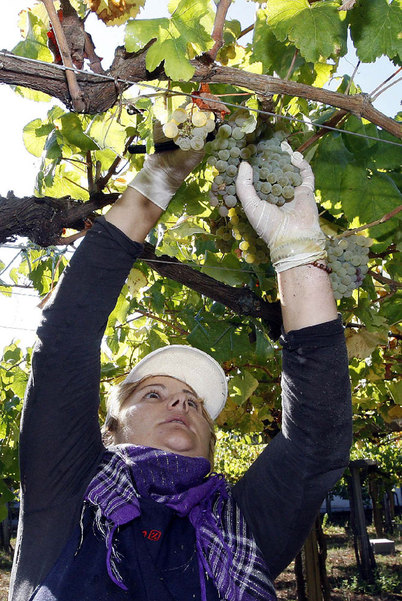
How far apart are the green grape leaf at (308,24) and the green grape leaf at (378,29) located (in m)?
0.08

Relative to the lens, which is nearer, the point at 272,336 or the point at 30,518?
the point at 30,518

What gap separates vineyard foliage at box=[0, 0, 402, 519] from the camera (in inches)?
66.9

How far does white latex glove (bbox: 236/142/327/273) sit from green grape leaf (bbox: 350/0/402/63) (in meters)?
0.37

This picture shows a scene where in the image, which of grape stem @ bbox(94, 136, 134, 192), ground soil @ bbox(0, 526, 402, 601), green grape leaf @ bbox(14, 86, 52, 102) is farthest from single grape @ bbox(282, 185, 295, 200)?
ground soil @ bbox(0, 526, 402, 601)

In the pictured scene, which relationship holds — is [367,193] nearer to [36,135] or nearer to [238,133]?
[238,133]

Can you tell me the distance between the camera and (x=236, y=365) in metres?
4.29

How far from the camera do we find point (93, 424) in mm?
1645

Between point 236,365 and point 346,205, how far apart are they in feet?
6.89

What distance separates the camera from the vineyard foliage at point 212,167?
1700 mm

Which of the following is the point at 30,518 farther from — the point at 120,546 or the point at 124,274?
the point at 124,274

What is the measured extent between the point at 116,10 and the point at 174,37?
25.9 inches

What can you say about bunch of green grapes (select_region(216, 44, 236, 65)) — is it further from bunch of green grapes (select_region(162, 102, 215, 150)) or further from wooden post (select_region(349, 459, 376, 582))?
wooden post (select_region(349, 459, 376, 582))

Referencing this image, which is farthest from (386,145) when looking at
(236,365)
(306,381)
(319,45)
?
(236,365)

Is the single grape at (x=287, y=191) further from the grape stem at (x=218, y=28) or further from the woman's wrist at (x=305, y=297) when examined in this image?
the grape stem at (x=218, y=28)
